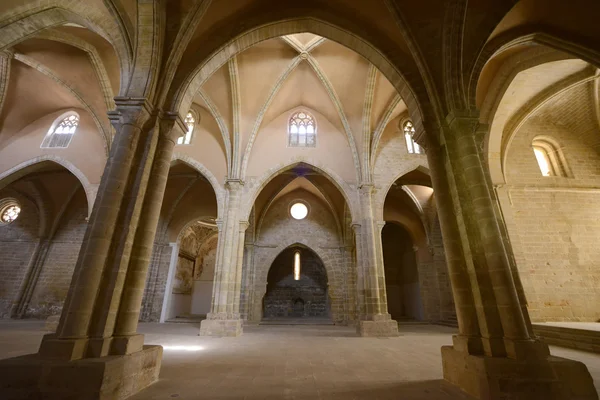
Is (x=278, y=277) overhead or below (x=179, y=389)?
overhead

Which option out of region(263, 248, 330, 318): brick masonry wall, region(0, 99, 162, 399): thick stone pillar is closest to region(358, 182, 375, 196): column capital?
region(0, 99, 162, 399): thick stone pillar

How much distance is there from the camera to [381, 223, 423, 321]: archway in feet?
65.1

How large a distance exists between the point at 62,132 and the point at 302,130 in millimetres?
11537

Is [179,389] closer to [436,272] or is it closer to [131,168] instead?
[131,168]

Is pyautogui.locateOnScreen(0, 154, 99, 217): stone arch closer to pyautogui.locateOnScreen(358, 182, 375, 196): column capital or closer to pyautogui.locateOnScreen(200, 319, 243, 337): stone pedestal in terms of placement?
pyautogui.locateOnScreen(200, 319, 243, 337): stone pedestal

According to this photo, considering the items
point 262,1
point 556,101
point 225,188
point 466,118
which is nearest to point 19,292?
point 225,188

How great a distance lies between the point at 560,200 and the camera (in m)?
10.5

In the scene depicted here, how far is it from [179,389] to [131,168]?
3.36m

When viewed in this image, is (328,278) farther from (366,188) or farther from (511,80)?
(511,80)

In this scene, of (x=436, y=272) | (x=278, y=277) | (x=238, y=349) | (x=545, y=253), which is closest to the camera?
(x=238, y=349)

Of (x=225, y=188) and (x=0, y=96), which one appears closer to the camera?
(x=0, y=96)

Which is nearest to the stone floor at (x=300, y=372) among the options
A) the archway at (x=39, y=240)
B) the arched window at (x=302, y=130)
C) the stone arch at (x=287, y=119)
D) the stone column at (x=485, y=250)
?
the stone column at (x=485, y=250)

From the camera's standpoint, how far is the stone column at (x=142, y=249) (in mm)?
3812

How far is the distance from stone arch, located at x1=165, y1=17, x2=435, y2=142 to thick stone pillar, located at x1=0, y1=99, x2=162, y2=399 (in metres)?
1.17
